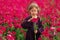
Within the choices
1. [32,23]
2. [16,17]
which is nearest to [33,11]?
[32,23]

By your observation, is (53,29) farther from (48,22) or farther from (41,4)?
(41,4)

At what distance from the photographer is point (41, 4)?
526 centimetres

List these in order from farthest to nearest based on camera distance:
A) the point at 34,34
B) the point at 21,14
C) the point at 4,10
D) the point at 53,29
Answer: the point at 21,14 < the point at 4,10 < the point at 34,34 < the point at 53,29

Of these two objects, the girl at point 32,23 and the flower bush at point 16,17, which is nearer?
the girl at point 32,23

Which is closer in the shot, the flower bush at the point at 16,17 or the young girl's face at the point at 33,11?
the young girl's face at the point at 33,11

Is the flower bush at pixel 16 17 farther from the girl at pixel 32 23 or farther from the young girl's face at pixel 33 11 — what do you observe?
the young girl's face at pixel 33 11

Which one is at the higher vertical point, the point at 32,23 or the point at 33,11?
the point at 33,11

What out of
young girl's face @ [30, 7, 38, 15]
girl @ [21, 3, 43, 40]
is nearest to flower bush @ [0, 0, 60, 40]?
girl @ [21, 3, 43, 40]

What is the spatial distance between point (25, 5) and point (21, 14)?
67 centimetres

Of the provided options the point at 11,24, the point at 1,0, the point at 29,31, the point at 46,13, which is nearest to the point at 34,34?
the point at 29,31

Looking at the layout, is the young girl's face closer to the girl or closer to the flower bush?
the girl

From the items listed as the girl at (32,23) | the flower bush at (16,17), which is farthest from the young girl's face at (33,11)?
the flower bush at (16,17)

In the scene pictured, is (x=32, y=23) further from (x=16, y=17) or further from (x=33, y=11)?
(x=16, y=17)

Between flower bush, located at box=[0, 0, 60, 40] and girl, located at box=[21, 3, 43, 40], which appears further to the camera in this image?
flower bush, located at box=[0, 0, 60, 40]
